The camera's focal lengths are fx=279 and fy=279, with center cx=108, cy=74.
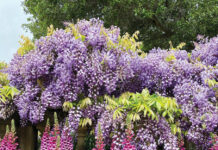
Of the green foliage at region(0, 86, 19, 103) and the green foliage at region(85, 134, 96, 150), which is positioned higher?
the green foliage at region(0, 86, 19, 103)

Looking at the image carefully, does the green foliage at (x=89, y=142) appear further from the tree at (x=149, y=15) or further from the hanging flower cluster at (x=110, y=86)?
the tree at (x=149, y=15)

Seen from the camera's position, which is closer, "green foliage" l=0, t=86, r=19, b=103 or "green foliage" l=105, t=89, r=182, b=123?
"green foliage" l=105, t=89, r=182, b=123

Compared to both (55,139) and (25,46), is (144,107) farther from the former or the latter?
(25,46)

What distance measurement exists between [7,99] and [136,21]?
8.15 metres

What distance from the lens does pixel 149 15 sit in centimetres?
1112

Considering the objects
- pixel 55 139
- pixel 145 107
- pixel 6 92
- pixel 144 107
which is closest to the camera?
pixel 55 139

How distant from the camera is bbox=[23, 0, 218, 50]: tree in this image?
1102 cm

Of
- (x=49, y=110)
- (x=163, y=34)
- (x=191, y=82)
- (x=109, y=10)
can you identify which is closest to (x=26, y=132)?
(x=49, y=110)

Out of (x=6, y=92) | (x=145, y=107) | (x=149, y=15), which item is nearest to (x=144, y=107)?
(x=145, y=107)

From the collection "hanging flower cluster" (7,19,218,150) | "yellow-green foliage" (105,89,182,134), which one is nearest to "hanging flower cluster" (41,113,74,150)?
"hanging flower cluster" (7,19,218,150)

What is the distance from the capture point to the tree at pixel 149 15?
11.0m

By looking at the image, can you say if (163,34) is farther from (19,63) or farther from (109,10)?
(19,63)

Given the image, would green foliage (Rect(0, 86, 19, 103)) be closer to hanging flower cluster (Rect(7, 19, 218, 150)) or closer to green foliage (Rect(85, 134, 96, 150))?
hanging flower cluster (Rect(7, 19, 218, 150))

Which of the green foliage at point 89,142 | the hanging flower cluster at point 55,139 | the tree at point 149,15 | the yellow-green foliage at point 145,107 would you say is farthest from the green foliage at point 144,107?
the tree at point 149,15
